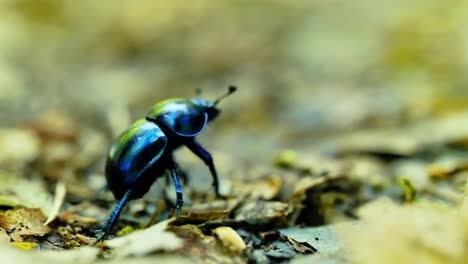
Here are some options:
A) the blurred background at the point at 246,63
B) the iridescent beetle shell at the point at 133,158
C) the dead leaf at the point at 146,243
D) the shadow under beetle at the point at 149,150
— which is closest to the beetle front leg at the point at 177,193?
the shadow under beetle at the point at 149,150

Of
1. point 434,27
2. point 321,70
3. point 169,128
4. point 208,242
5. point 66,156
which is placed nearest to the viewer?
point 208,242

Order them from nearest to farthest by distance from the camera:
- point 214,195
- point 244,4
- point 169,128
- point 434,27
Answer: point 169,128 < point 214,195 < point 434,27 < point 244,4

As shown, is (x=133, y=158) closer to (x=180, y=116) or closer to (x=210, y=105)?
(x=180, y=116)

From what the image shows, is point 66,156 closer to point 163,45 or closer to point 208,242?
point 208,242

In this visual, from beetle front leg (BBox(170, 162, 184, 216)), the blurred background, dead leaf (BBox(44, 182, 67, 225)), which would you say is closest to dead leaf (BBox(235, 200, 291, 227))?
beetle front leg (BBox(170, 162, 184, 216))

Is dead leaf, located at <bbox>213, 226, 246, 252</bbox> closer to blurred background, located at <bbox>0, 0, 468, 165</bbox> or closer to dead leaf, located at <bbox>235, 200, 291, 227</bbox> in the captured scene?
dead leaf, located at <bbox>235, 200, 291, 227</bbox>

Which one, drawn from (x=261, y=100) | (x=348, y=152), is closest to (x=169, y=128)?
(x=348, y=152)

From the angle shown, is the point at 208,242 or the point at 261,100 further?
the point at 261,100
